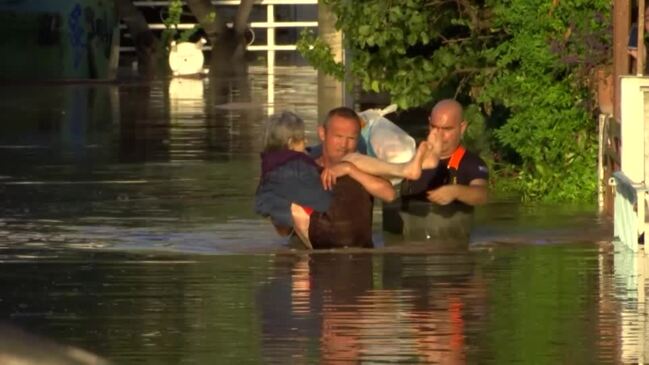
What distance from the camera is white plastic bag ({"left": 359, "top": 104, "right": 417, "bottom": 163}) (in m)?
13.6

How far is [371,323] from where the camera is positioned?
32.2 ft

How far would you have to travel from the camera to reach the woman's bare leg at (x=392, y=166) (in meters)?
11.9

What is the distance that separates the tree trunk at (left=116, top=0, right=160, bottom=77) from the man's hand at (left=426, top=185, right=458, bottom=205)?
26795 millimetres

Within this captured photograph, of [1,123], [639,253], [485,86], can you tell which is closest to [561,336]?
[639,253]

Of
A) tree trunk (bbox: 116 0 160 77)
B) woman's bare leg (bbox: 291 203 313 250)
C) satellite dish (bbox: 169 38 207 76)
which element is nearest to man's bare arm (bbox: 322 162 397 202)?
woman's bare leg (bbox: 291 203 313 250)

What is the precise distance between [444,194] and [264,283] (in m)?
1.56

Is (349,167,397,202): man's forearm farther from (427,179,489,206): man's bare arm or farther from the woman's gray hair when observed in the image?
the woman's gray hair

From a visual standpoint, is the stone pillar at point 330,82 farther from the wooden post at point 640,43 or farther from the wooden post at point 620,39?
the wooden post at point 640,43

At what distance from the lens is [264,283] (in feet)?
36.7

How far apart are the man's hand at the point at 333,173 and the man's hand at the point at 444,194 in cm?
56

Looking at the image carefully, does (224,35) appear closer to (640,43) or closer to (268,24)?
(268,24)

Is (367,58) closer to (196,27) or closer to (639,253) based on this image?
(639,253)

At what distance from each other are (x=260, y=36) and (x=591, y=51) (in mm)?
31000

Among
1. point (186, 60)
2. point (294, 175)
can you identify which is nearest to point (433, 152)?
point (294, 175)
